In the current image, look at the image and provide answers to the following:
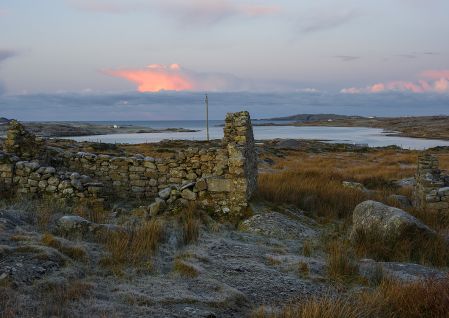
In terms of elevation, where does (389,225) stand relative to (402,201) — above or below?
above

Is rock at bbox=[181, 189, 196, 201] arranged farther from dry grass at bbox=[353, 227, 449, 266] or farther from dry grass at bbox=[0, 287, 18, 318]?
dry grass at bbox=[0, 287, 18, 318]

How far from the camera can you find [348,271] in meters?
6.58

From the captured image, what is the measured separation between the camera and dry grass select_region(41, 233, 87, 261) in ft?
20.5

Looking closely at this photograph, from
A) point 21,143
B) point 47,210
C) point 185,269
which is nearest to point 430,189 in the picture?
point 185,269

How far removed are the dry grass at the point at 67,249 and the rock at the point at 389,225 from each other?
531 centimetres

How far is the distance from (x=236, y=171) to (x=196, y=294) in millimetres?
5158

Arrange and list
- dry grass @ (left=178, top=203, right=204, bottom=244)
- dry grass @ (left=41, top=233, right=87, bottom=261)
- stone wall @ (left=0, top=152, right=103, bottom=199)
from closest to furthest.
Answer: dry grass @ (left=41, top=233, right=87, bottom=261)
dry grass @ (left=178, top=203, right=204, bottom=244)
stone wall @ (left=0, top=152, right=103, bottom=199)

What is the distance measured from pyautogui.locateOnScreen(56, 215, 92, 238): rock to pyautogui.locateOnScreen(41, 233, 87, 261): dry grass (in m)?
0.78

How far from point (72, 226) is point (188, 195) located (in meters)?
3.41

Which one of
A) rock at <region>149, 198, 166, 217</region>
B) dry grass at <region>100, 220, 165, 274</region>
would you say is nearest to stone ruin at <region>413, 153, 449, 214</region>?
rock at <region>149, 198, 166, 217</region>

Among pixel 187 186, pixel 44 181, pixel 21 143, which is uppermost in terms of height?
pixel 21 143

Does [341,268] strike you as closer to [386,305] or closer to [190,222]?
[386,305]

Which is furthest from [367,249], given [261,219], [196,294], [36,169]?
[36,169]

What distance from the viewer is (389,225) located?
8.53 metres
